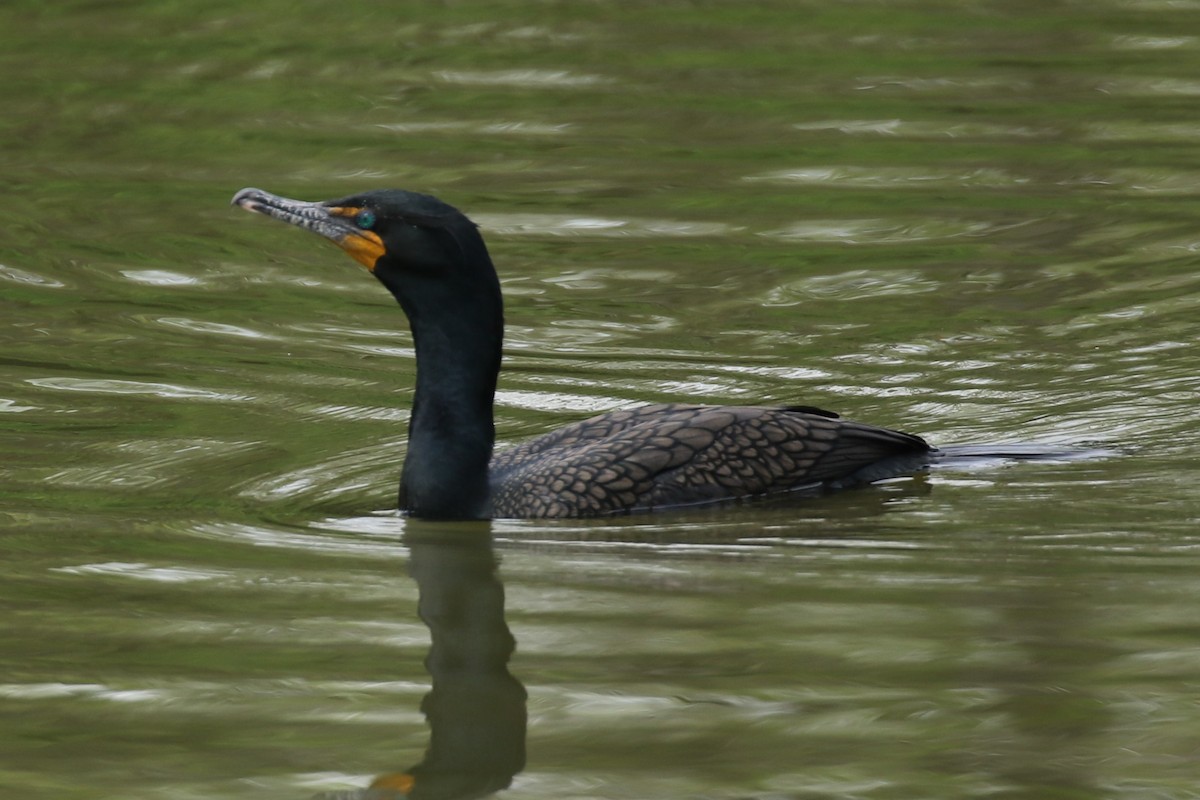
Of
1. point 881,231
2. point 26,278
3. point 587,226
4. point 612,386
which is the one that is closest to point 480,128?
point 587,226

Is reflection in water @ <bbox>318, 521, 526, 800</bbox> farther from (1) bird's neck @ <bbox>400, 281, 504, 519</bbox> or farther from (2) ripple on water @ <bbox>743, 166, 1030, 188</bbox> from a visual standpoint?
(2) ripple on water @ <bbox>743, 166, 1030, 188</bbox>

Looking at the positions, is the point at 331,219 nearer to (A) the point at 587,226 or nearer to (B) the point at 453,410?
(B) the point at 453,410

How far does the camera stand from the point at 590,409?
9867mm

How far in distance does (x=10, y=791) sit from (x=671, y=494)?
3364 millimetres

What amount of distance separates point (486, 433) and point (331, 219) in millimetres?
995

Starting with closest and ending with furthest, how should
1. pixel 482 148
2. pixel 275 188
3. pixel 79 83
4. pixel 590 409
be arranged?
pixel 590 409 → pixel 275 188 → pixel 482 148 → pixel 79 83

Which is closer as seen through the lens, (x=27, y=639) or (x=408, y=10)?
(x=27, y=639)

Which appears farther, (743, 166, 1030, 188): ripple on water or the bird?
(743, 166, 1030, 188): ripple on water

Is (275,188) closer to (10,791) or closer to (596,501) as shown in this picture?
(596,501)

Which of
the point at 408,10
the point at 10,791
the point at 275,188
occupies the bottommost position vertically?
the point at 10,791

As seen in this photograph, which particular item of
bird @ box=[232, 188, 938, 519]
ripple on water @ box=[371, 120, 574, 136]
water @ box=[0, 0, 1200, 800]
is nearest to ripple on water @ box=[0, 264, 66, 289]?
water @ box=[0, 0, 1200, 800]

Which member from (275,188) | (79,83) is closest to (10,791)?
(275,188)

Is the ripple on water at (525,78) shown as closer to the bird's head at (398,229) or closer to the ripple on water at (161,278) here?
the ripple on water at (161,278)

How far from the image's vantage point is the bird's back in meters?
8.07
